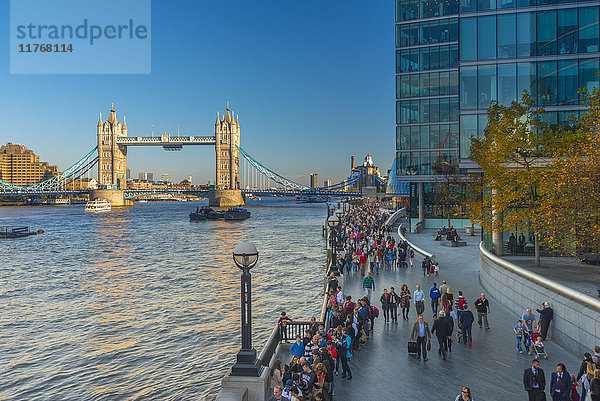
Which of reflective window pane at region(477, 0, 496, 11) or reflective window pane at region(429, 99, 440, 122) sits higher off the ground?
reflective window pane at region(477, 0, 496, 11)

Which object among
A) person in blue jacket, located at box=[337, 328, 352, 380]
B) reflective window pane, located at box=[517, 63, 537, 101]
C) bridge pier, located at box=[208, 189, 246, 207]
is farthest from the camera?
bridge pier, located at box=[208, 189, 246, 207]

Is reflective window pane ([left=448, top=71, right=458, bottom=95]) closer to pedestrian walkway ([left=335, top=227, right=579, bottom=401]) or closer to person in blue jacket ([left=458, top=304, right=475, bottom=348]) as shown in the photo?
pedestrian walkway ([left=335, top=227, right=579, bottom=401])

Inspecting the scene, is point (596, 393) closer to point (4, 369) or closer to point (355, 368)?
point (355, 368)

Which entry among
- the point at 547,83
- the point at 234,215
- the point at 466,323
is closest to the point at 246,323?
the point at 466,323

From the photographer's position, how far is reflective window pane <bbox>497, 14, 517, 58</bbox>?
29094mm

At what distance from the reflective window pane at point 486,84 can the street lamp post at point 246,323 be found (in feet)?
81.9

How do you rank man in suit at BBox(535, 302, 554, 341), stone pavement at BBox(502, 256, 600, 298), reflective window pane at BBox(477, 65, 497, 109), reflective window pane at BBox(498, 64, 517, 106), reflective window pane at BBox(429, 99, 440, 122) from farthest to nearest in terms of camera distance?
reflective window pane at BBox(429, 99, 440, 122), reflective window pane at BBox(477, 65, 497, 109), reflective window pane at BBox(498, 64, 517, 106), stone pavement at BBox(502, 256, 600, 298), man in suit at BBox(535, 302, 554, 341)

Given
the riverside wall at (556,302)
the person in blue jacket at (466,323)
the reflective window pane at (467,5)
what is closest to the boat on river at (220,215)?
the reflective window pane at (467,5)

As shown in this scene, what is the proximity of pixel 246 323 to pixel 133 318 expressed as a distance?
1569 centimetres

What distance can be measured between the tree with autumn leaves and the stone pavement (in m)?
0.71

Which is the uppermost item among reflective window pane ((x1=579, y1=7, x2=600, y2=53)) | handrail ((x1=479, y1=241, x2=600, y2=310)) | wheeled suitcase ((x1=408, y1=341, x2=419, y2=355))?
reflective window pane ((x1=579, y1=7, x2=600, y2=53))

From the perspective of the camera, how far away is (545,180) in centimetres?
1972

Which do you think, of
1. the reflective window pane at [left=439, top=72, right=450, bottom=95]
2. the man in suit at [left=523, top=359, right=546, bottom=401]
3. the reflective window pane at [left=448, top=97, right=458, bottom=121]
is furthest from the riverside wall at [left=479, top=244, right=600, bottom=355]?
the reflective window pane at [left=439, top=72, right=450, bottom=95]

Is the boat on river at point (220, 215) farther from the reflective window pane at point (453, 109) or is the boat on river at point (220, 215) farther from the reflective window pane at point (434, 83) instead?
the reflective window pane at point (453, 109)
